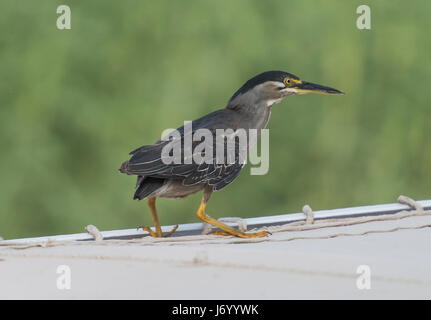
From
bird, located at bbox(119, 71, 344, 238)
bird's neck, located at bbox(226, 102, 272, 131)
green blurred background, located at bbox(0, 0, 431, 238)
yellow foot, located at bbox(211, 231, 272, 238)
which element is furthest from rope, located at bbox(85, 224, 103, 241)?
green blurred background, located at bbox(0, 0, 431, 238)

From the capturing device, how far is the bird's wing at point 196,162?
396cm

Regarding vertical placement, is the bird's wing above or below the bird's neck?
below

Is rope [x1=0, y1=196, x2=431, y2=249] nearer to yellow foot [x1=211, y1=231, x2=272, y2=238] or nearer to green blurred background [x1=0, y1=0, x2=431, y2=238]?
yellow foot [x1=211, y1=231, x2=272, y2=238]

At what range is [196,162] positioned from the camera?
4.05 metres

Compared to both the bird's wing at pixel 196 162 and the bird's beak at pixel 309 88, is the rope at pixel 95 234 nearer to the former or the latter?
the bird's wing at pixel 196 162

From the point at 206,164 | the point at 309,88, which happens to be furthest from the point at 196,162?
the point at 309,88

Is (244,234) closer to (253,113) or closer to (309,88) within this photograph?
(253,113)

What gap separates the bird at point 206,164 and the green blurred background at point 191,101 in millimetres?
1601

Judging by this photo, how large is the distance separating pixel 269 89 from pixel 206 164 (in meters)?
0.68

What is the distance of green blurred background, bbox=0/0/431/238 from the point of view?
604 centimetres

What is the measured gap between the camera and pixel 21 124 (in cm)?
605
